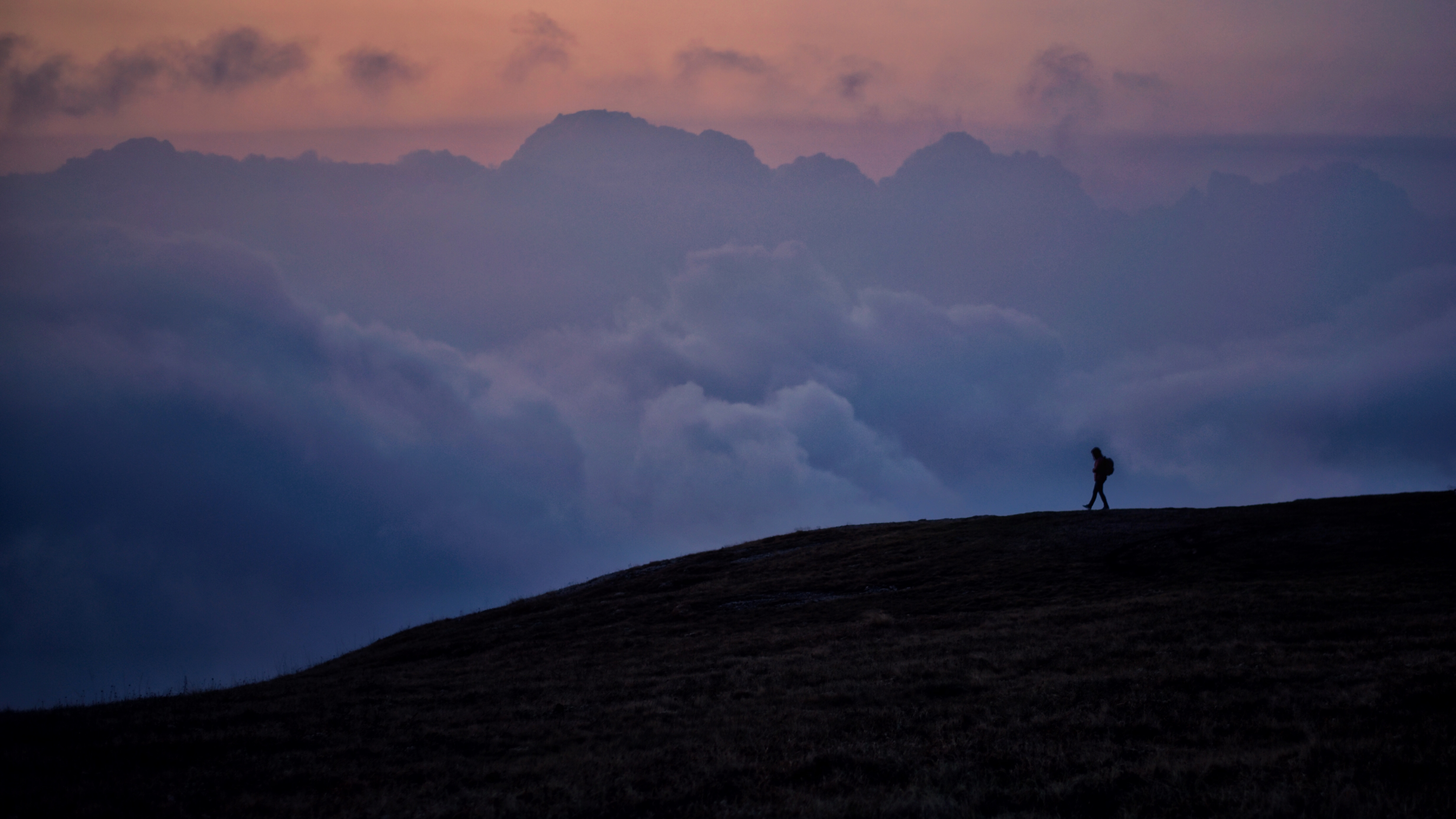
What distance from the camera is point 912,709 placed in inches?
707

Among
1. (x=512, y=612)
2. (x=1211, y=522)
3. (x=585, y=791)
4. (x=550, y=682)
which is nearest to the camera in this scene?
(x=585, y=791)

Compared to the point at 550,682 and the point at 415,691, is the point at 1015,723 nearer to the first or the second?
the point at 550,682

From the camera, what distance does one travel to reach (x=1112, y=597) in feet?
95.8

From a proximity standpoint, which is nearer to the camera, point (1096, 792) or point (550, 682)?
point (1096, 792)

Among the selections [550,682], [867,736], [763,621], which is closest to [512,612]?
[763,621]

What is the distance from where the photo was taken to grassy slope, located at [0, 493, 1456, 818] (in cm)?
1218

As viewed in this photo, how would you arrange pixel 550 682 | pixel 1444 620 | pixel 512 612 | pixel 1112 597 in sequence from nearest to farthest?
1. pixel 1444 620
2. pixel 550 682
3. pixel 1112 597
4. pixel 512 612

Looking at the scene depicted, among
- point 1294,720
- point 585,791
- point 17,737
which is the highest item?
point 17,737

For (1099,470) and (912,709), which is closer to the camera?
(912,709)

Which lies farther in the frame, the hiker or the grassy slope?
the hiker

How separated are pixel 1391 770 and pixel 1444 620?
1304 centimetres

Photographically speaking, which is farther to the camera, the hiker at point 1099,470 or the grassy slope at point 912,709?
the hiker at point 1099,470

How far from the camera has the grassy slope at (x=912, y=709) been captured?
12.2 metres

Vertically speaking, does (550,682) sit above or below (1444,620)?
above
